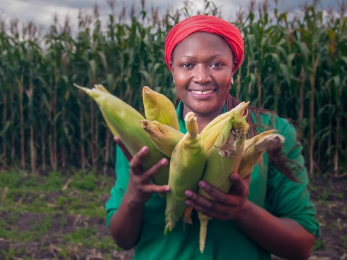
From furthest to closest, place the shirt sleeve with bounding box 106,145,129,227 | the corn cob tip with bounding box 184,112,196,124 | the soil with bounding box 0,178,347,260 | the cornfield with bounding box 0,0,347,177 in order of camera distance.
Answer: the cornfield with bounding box 0,0,347,177 → the soil with bounding box 0,178,347,260 → the shirt sleeve with bounding box 106,145,129,227 → the corn cob tip with bounding box 184,112,196,124

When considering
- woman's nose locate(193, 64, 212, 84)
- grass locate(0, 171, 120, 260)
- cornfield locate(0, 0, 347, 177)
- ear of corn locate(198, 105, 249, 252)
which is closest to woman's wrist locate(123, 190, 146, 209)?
ear of corn locate(198, 105, 249, 252)

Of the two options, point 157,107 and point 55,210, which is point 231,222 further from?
point 55,210

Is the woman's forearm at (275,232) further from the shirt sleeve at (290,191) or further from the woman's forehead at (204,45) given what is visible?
the woman's forehead at (204,45)

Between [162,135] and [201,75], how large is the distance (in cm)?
24

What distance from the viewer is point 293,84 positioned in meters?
4.71

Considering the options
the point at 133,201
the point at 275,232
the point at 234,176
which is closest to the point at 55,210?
the point at 133,201

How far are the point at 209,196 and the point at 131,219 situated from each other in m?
0.35

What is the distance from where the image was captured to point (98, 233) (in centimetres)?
342

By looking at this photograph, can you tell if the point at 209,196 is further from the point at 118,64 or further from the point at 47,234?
the point at 118,64

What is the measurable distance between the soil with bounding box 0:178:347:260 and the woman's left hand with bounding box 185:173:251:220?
223cm

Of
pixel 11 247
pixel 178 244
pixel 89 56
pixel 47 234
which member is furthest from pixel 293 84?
pixel 178 244

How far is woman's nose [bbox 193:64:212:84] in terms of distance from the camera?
0.94m

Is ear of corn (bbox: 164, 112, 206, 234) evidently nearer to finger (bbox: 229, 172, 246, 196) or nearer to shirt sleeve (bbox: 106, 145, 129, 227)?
finger (bbox: 229, 172, 246, 196)

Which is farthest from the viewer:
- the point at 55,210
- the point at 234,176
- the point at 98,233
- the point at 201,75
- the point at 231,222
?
the point at 55,210
